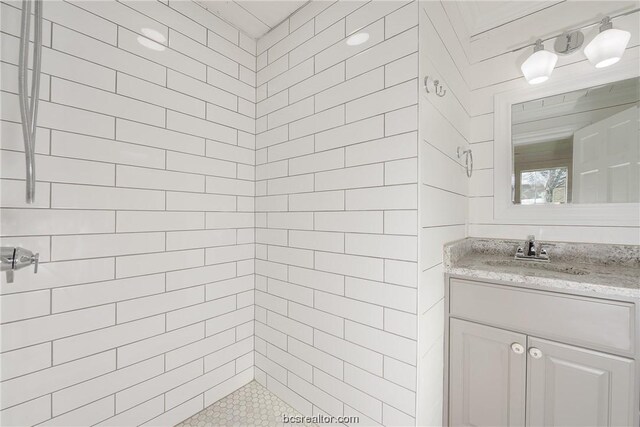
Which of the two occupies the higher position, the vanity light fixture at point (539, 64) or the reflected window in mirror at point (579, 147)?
the vanity light fixture at point (539, 64)

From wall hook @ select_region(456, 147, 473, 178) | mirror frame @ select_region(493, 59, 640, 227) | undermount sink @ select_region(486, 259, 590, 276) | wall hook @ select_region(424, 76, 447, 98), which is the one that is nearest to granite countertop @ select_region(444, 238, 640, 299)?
undermount sink @ select_region(486, 259, 590, 276)

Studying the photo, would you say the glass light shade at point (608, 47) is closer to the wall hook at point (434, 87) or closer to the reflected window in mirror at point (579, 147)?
the reflected window in mirror at point (579, 147)

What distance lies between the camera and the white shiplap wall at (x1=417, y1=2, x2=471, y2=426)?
3.14 feet

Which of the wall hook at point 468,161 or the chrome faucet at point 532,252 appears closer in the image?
the chrome faucet at point 532,252

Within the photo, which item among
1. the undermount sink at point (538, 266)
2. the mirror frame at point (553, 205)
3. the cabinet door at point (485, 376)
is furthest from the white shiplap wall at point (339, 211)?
the mirror frame at point (553, 205)

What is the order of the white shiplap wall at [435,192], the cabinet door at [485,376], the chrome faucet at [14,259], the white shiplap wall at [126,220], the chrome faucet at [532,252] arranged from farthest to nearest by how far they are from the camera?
1. the chrome faucet at [532,252]
2. the cabinet door at [485,376]
3. the white shiplap wall at [435,192]
4. the white shiplap wall at [126,220]
5. the chrome faucet at [14,259]

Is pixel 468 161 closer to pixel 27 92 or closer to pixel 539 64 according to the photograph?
pixel 539 64

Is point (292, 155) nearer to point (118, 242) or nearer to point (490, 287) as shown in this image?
point (118, 242)

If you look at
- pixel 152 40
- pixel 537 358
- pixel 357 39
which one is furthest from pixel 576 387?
pixel 152 40

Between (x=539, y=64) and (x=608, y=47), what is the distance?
220mm

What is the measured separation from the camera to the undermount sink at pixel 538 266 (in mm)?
1112

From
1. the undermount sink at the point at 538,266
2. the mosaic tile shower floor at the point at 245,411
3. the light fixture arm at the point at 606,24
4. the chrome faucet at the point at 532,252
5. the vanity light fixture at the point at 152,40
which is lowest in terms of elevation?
the mosaic tile shower floor at the point at 245,411

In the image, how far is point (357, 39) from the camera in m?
1.08

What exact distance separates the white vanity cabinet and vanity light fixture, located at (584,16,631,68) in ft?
3.22
